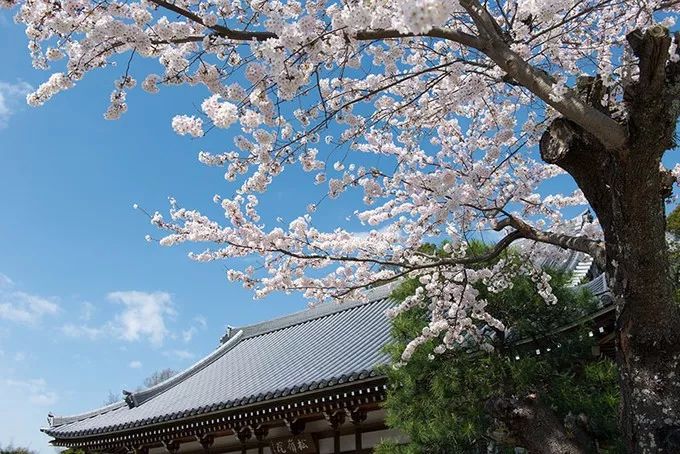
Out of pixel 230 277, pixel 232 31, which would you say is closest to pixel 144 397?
pixel 230 277

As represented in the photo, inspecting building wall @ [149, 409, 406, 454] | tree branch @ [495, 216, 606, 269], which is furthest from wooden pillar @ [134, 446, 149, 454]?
tree branch @ [495, 216, 606, 269]

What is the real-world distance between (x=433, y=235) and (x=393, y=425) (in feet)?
5.81

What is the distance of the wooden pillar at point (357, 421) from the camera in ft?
25.3

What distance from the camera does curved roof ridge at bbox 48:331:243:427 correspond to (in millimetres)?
12953

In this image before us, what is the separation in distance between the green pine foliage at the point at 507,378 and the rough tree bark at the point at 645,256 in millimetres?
1452

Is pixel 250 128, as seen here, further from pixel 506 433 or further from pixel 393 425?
pixel 393 425

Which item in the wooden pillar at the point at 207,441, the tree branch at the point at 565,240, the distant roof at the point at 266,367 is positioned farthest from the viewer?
the wooden pillar at the point at 207,441

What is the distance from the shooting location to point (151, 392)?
44.1ft

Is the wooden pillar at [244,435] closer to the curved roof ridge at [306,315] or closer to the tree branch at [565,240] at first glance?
the curved roof ridge at [306,315]

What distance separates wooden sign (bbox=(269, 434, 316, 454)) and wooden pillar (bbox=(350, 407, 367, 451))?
2.56 feet

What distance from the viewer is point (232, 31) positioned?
12.0 ft

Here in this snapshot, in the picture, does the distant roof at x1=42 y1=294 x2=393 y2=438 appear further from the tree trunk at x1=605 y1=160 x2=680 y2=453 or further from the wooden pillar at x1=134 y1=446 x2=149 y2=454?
the tree trunk at x1=605 y1=160 x2=680 y2=453

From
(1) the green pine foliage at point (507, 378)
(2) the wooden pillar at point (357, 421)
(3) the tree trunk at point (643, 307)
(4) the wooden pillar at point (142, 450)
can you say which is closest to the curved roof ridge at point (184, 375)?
(4) the wooden pillar at point (142, 450)

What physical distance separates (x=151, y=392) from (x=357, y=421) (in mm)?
7047
